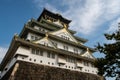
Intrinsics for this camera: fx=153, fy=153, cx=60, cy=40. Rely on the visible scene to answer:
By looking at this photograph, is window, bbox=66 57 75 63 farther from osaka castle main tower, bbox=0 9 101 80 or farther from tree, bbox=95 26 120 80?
tree, bbox=95 26 120 80

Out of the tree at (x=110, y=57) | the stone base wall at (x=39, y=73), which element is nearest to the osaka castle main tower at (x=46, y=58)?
the stone base wall at (x=39, y=73)

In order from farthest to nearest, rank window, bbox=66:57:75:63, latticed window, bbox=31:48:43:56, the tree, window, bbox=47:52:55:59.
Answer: window, bbox=66:57:75:63 → window, bbox=47:52:55:59 → latticed window, bbox=31:48:43:56 → the tree

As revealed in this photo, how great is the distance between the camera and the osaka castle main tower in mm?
23531

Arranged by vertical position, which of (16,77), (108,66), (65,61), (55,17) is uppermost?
(55,17)

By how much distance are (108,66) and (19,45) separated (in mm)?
14485

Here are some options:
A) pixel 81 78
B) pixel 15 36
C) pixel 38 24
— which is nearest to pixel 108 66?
pixel 81 78

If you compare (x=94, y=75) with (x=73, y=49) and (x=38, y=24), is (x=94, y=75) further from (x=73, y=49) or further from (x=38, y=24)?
(x=38, y=24)

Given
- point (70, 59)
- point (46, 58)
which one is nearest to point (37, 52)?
point (46, 58)

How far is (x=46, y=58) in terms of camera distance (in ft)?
87.2

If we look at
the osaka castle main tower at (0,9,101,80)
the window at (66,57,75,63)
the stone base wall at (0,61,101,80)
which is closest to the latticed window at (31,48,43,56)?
the osaka castle main tower at (0,9,101,80)

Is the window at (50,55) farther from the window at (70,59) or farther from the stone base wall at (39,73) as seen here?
the window at (70,59)

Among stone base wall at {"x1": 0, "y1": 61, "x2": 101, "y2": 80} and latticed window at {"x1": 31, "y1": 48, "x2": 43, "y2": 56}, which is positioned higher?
latticed window at {"x1": 31, "y1": 48, "x2": 43, "y2": 56}

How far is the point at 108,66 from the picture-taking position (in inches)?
695


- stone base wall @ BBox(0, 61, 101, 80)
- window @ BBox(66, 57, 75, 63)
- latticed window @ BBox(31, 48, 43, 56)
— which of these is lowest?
stone base wall @ BBox(0, 61, 101, 80)
